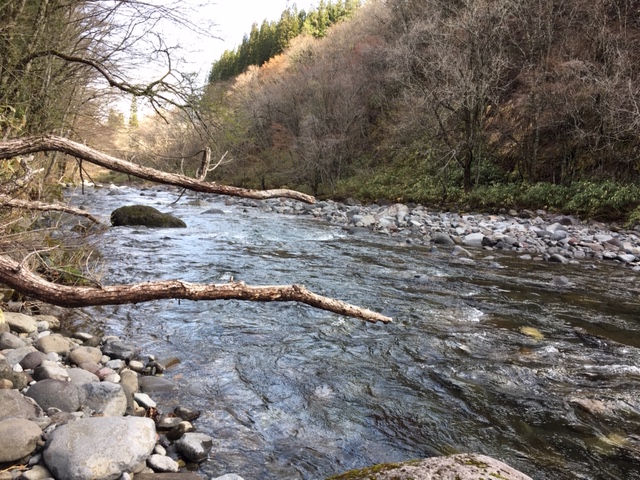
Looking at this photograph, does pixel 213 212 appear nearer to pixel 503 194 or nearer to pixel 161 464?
pixel 503 194

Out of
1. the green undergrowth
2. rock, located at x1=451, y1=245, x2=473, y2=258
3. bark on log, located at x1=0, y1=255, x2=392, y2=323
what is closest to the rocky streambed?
bark on log, located at x1=0, y1=255, x2=392, y2=323

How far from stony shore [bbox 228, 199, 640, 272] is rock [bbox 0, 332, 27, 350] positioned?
8.75 m

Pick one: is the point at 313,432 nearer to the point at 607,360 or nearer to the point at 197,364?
the point at 197,364

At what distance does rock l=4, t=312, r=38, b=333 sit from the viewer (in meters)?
4.39

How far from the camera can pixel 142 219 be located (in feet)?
44.6

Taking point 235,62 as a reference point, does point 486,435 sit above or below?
below

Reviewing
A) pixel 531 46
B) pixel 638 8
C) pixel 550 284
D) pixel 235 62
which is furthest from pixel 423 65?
pixel 235 62

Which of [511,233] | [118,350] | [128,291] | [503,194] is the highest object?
[503,194]

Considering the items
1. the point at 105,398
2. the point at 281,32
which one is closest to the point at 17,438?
the point at 105,398

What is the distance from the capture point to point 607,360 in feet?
15.5

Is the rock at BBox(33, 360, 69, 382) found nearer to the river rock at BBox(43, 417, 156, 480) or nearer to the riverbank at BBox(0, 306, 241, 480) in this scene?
the riverbank at BBox(0, 306, 241, 480)

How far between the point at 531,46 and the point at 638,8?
3318mm

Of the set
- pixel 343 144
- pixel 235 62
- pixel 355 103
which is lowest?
pixel 343 144

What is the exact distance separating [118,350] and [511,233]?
10980 mm
